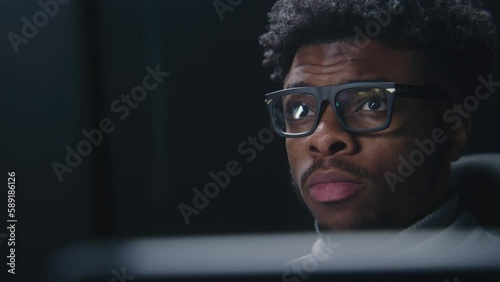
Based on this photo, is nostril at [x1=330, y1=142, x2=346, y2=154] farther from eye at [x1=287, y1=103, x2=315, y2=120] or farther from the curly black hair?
the curly black hair

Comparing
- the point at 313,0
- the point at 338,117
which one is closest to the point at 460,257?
the point at 338,117

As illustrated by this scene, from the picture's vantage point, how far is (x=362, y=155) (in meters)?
1.77

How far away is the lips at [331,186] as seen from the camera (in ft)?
5.90

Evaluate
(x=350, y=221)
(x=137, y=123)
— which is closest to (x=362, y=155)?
(x=350, y=221)

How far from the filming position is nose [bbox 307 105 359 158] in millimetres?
1768

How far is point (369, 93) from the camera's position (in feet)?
5.75

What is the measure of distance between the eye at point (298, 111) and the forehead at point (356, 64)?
0.06 m

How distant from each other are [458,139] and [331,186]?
1.18ft

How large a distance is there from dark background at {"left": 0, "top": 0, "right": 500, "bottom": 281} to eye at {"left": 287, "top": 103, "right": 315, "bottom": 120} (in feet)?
0.23

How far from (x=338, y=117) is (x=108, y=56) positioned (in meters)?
0.67

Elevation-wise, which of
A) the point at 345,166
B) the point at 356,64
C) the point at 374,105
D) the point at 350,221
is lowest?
the point at 350,221

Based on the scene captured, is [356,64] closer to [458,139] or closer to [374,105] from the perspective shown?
[374,105]

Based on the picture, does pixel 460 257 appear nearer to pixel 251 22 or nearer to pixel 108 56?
pixel 251 22

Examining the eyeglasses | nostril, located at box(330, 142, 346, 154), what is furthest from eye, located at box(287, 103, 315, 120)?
nostril, located at box(330, 142, 346, 154)
